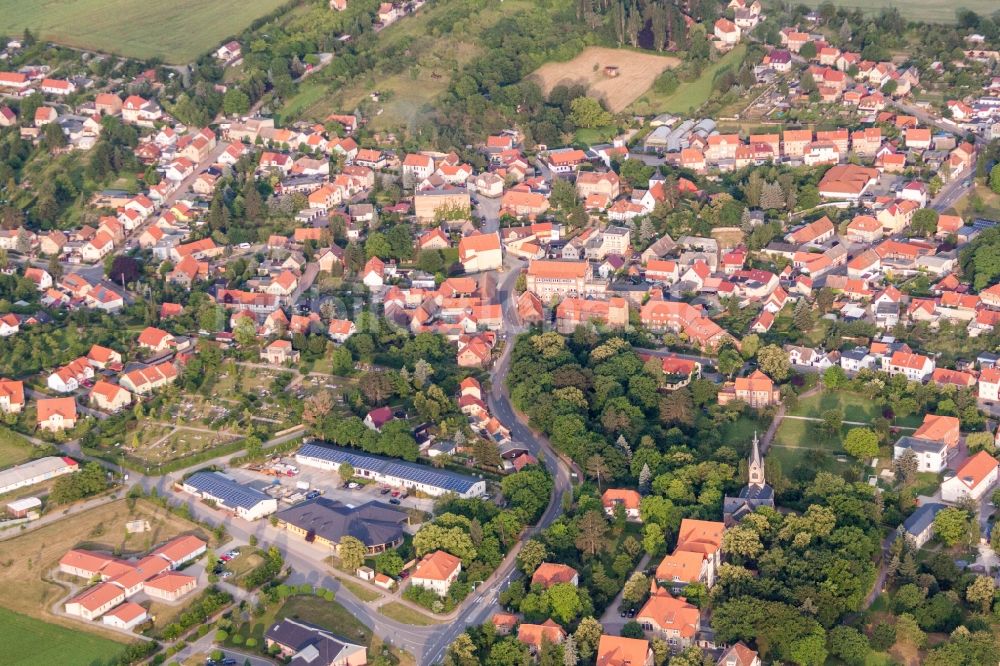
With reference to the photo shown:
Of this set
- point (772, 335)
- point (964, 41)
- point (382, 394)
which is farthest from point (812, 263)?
point (964, 41)

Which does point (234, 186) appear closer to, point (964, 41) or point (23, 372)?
point (23, 372)

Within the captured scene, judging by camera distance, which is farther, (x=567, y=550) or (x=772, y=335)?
(x=772, y=335)

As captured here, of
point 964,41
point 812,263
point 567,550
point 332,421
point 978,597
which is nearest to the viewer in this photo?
point 978,597

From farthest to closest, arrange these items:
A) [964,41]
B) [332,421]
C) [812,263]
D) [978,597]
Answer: [964,41]
[812,263]
[332,421]
[978,597]

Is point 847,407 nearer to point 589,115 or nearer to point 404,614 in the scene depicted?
point 404,614

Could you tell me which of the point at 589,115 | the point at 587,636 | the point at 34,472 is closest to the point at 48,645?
the point at 34,472

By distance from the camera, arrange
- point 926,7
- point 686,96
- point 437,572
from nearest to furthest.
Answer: point 437,572 → point 686,96 → point 926,7
